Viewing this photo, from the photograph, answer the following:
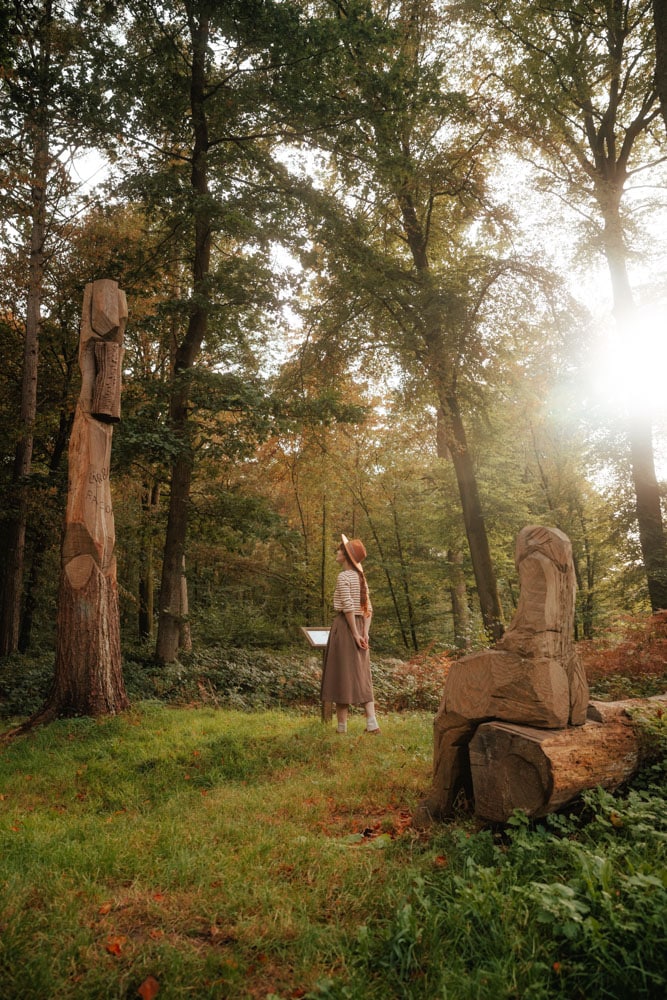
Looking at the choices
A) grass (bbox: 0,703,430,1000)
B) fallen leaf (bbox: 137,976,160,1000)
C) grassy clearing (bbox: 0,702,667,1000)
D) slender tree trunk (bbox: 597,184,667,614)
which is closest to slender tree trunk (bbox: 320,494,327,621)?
slender tree trunk (bbox: 597,184,667,614)

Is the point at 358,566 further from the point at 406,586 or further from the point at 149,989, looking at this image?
the point at 406,586

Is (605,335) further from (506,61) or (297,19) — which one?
(297,19)

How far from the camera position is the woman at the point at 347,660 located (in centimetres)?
725

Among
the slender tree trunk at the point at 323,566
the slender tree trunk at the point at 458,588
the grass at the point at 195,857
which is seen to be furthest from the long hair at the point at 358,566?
the slender tree trunk at the point at 323,566

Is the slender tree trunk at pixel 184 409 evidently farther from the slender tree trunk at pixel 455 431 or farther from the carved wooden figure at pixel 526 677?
the carved wooden figure at pixel 526 677

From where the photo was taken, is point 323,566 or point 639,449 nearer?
point 639,449

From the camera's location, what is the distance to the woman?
23.8 ft

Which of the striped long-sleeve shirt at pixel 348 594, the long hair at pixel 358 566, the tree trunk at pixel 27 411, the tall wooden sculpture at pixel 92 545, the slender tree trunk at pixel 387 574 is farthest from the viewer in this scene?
the slender tree trunk at pixel 387 574

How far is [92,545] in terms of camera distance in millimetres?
8289

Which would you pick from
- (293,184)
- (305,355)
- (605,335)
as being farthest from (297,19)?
(605,335)

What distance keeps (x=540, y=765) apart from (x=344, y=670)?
394 cm

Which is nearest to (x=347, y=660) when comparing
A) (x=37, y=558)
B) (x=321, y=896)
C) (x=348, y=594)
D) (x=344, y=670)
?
(x=344, y=670)

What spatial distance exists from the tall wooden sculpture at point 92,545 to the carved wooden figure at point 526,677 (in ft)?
18.2

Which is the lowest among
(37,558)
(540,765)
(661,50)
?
(540,765)
